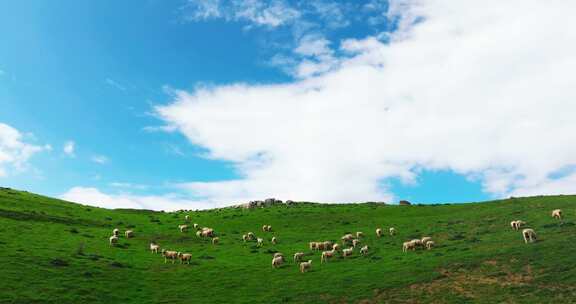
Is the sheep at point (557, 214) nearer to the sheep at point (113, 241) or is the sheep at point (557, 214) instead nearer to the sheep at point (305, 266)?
the sheep at point (305, 266)

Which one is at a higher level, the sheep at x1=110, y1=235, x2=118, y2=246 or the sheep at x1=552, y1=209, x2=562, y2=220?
the sheep at x1=552, y1=209, x2=562, y2=220

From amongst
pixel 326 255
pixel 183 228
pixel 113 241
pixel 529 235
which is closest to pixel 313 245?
pixel 326 255

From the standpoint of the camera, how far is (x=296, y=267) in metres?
47.3

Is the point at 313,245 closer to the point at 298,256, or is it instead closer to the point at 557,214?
the point at 298,256

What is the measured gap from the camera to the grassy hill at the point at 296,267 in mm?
36156

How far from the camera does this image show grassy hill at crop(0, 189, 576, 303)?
36156 millimetres

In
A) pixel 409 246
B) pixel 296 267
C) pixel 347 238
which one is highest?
pixel 347 238

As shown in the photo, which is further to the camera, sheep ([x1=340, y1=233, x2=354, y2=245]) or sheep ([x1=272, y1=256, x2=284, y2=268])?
sheep ([x1=340, y1=233, x2=354, y2=245])

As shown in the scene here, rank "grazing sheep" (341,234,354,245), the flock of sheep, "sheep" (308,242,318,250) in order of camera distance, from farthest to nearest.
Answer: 1. "grazing sheep" (341,234,354,245)
2. "sheep" (308,242,318,250)
3. the flock of sheep

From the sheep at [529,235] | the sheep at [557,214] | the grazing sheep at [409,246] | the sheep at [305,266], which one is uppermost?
the sheep at [557,214]

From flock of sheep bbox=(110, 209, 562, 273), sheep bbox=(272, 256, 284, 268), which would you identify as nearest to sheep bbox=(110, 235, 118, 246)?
flock of sheep bbox=(110, 209, 562, 273)

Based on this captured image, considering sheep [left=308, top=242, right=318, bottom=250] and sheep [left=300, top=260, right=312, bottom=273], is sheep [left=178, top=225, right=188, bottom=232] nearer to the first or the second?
sheep [left=308, top=242, right=318, bottom=250]

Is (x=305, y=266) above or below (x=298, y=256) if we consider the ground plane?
below

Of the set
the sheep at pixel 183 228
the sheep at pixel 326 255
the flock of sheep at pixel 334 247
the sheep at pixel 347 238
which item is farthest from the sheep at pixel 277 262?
the sheep at pixel 183 228
